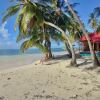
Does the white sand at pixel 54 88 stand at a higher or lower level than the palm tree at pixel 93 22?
lower

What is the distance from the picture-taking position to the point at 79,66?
17.9m

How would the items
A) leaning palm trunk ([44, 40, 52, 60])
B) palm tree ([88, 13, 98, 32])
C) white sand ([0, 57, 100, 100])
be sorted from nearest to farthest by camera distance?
1. white sand ([0, 57, 100, 100])
2. leaning palm trunk ([44, 40, 52, 60])
3. palm tree ([88, 13, 98, 32])

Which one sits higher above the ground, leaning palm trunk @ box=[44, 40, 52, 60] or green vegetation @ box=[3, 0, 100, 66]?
green vegetation @ box=[3, 0, 100, 66]

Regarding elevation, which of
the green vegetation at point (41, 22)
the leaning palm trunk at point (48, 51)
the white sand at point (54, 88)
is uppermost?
the green vegetation at point (41, 22)

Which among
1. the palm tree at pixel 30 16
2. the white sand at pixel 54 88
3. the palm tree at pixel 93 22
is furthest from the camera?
the palm tree at pixel 93 22

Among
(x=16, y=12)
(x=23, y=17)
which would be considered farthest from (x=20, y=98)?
(x=16, y=12)

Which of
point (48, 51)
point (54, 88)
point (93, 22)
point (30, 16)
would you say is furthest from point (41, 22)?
point (93, 22)

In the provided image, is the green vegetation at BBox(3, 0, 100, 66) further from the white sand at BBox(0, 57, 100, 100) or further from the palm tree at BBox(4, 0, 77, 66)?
the white sand at BBox(0, 57, 100, 100)

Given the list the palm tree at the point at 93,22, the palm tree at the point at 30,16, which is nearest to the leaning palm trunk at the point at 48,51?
the palm tree at the point at 30,16

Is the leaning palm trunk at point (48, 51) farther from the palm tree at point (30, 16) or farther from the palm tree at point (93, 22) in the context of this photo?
the palm tree at point (93, 22)

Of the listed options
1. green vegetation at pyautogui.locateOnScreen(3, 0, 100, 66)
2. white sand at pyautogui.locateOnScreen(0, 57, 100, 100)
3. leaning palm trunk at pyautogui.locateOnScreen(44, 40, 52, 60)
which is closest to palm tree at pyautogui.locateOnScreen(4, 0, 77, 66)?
→ green vegetation at pyautogui.locateOnScreen(3, 0, 100, 66)

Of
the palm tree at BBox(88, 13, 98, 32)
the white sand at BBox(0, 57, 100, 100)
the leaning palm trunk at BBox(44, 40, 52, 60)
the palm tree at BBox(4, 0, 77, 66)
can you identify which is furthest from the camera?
the palm tree at BBox(88, 13, 98, 32)

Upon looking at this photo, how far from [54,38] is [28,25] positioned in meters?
3.68

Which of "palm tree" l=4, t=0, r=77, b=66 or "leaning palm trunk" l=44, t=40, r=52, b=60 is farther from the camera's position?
"leaning palm trunk" l=44, t=40, r=52, b=60
